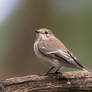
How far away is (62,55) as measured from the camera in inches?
221

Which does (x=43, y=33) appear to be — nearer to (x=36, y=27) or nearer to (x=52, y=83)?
(x=52, y=83)

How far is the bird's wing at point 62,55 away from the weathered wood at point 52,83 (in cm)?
15

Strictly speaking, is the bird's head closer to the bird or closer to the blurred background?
the bird

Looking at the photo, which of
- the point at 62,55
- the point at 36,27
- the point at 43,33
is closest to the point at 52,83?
the point at 62,55

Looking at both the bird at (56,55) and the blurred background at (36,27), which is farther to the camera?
the blurred background at (36,27)

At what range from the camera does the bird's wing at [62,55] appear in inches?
217

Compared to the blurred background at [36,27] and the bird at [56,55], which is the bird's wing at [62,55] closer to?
the bird at [56,55]

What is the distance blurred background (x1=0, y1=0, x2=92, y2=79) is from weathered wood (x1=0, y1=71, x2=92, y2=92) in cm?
400

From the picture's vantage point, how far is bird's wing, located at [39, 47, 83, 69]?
5504mm

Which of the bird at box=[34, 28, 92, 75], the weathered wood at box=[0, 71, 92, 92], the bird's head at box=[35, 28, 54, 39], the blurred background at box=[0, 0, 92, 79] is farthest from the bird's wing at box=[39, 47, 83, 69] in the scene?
the blurred background at box=[0, 0, 92, 79]

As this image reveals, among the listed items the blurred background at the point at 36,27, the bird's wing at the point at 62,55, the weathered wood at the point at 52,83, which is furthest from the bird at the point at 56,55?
the blurred background at the point at 36,27

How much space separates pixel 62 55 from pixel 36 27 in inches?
196

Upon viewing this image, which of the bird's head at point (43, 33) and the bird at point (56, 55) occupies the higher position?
the bird's head at point (43, 33)

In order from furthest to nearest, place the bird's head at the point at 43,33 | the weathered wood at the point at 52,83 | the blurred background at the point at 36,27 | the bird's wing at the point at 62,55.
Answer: the blurred background at the point at 36,27
the bird's head at the point at 43,33
the bird's wing at the point at 62,55
the weathered wood at the point at 52,83
